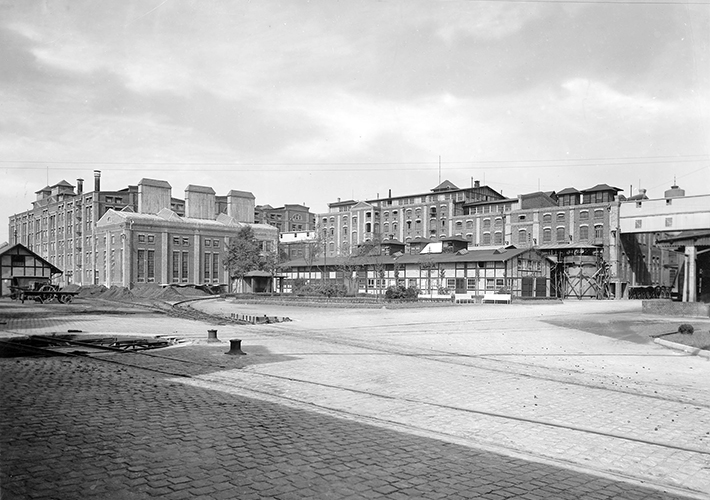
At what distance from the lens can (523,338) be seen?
1783cm

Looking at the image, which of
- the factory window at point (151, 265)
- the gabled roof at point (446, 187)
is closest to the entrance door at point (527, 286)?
the gabled roof at point (446, 187)

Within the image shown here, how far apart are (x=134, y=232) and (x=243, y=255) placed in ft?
47.5

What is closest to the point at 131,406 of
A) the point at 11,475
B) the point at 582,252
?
the point at 11,475

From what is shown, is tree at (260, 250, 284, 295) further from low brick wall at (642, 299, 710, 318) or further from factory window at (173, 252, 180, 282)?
low brick wall at (642, 299, 710, 318)

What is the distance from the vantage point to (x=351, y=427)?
6.67 meters

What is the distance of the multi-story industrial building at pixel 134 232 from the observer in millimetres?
74312

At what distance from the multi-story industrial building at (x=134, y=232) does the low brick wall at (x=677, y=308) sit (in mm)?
61311

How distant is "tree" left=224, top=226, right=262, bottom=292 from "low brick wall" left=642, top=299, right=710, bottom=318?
51.8m

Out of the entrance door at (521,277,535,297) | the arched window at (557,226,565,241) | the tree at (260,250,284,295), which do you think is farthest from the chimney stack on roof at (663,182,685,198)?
the tree at (260,250,284,295)

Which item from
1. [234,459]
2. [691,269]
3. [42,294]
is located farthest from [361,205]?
[234,459]

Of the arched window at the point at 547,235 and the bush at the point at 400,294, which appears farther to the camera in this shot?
the arched window at the point at 547,235

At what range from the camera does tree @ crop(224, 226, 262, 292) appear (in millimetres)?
74000

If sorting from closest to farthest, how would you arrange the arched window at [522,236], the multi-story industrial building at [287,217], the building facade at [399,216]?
the arched window at [522,236] → the building facade at [399,216] → the multi-story industrial building at [287,217]

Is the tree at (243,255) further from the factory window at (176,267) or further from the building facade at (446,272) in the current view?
the building facade at (446,272)
